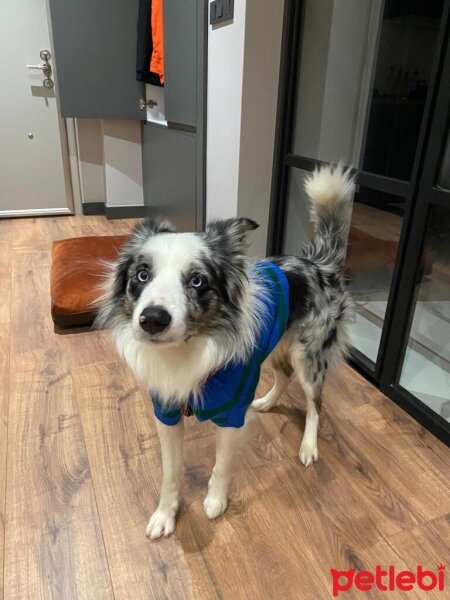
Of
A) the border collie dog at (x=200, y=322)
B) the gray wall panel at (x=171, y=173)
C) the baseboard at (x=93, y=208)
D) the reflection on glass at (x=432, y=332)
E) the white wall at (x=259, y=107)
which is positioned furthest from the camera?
the baseboard at (x=93, y=208)

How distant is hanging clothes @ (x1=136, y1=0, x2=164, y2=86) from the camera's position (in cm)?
329

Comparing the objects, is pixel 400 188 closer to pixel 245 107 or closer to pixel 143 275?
pixel 245 107

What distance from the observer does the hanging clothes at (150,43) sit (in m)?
3.29

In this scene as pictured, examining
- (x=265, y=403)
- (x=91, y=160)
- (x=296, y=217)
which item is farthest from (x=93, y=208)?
(x=265, y=403)

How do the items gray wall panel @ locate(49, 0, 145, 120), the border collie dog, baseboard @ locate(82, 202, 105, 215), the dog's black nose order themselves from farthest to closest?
baseboard @ locate(82, 202, 105, 215) → gray wall panel @ locate(49, 0, 145, 120) → the border collie dog → the dog's black nose

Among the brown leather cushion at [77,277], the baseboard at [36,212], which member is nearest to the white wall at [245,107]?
the brown leather cushion at [77,277]

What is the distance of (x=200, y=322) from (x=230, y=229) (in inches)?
10.6

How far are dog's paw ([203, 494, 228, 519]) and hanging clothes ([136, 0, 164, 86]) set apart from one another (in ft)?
10.5

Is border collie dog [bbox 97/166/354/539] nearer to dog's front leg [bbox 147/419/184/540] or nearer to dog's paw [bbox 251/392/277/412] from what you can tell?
dog's front leg [bbox 147/419/184/540]

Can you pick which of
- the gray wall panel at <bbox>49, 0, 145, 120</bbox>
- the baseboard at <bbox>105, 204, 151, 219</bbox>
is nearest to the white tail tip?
the gray wall panel at <bbox>49, 0, 145, 120</bbox>

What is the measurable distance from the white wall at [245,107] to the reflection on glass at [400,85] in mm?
488

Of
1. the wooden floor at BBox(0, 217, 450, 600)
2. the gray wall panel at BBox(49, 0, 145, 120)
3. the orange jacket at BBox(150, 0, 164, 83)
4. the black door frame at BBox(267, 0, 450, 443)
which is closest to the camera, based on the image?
the wooden floor at BBox(0, 217, 450, 600)

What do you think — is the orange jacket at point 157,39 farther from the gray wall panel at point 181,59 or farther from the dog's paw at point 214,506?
the dog's paw at point 214,506

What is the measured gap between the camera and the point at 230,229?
3.76 ft
